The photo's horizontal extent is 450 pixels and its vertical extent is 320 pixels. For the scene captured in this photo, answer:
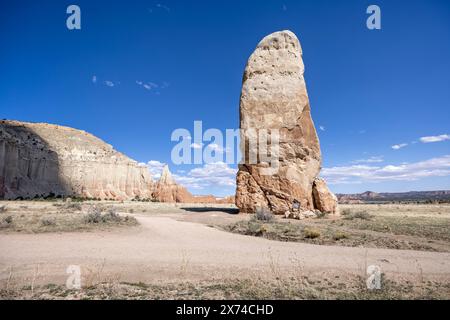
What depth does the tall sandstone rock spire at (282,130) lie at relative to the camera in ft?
72.3

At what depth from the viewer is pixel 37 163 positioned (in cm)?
6319

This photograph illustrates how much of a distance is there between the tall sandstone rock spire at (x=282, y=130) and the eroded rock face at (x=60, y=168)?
4924 cm

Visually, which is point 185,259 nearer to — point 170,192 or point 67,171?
point 170,192

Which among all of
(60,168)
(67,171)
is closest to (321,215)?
(60,168)

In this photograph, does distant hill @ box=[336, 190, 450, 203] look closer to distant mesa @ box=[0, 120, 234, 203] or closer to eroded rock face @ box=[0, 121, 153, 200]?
distant mesa @ box=[0, 120, 234, 203]

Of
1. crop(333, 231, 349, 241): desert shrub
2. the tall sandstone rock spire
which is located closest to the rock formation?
the tall sandstone rock spire

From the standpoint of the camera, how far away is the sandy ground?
6.33 metres

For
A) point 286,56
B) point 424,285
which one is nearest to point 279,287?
point 424,285

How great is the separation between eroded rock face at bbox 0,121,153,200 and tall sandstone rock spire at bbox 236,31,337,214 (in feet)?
162

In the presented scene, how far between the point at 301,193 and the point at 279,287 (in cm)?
1687

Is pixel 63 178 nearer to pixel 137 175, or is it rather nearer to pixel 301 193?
pixel 137 175

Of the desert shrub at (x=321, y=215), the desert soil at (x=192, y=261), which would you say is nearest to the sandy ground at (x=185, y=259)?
the desert soil at (x=192, y=261)

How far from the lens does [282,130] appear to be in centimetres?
2270
